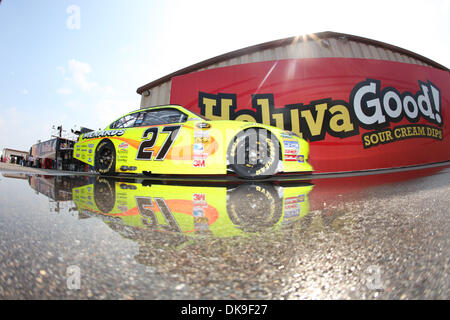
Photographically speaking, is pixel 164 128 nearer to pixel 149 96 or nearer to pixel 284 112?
Answer: pixel 284 112

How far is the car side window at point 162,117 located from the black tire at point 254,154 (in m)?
1.08

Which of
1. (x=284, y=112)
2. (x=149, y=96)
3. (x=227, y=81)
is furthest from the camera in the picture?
(x=149, y=96)

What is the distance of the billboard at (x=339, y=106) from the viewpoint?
6406 millimetres

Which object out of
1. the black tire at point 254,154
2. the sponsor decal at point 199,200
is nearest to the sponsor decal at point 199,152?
the black tire at point 254,154

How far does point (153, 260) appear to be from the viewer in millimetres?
583

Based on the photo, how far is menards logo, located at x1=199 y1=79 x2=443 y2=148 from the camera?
257 inches

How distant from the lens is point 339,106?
6570 mm

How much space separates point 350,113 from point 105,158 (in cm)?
763

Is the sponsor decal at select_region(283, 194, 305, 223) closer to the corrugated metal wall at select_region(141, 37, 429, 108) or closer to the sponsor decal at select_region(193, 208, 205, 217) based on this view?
the sponsor decal at select_region(193, 208, 205, 217)

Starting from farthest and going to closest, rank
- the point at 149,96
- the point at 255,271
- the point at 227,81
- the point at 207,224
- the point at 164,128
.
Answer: the point at 149,96 → the point at 227,81 → the point at 164,128 → the point at 207,224 → the point at 255,271

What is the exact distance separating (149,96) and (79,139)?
560 centimetres

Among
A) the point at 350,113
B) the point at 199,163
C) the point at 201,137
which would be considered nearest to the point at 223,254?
the point at 199,163

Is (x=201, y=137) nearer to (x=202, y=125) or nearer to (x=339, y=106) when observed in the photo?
(x=202, y=125)
